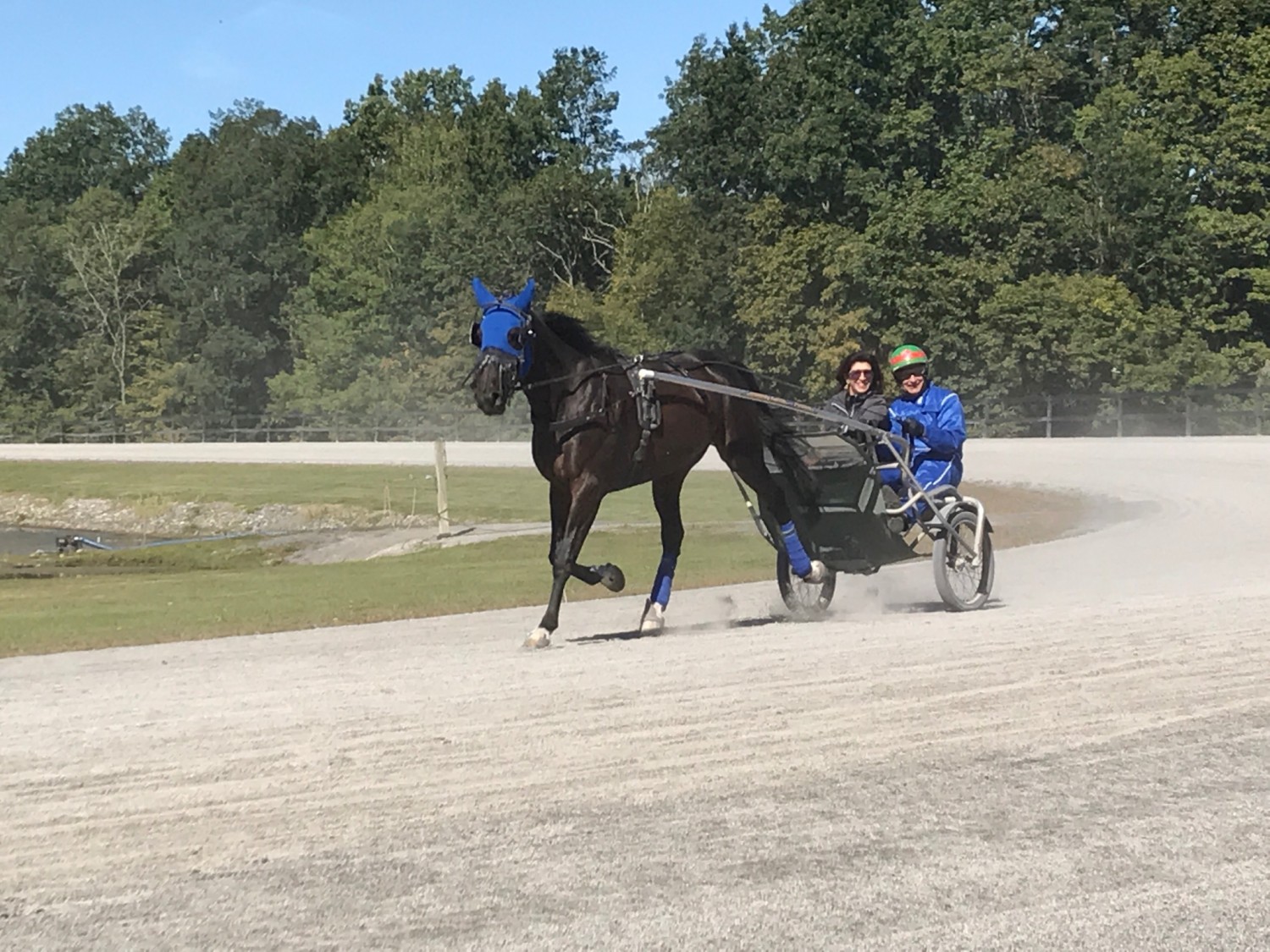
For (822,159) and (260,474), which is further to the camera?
(822,159)

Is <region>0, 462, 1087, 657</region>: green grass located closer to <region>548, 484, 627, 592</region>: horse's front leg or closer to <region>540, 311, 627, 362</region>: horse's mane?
<region>548, 484, 627, 592</region>: horse's front leg

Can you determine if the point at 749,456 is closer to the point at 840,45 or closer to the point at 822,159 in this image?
the point at 822,159

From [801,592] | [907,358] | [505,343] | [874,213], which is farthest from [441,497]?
[874,213]

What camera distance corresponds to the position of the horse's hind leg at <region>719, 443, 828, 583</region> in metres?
10.9

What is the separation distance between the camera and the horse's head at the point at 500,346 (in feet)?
30.6

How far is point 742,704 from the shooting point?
24.4 feet

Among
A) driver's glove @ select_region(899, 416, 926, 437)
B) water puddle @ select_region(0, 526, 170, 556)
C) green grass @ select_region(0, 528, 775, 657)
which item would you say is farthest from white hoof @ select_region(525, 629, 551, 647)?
water puddle @ select_region(0, 526, 170, 556)

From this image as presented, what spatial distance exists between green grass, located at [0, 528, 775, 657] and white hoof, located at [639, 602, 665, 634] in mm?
3704

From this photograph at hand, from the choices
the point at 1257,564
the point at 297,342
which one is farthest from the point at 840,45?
the point at 1257,564

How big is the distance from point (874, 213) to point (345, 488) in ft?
81.0

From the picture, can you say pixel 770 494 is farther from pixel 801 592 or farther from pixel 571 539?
pixel 571 539

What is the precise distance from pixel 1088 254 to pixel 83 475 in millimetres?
32120

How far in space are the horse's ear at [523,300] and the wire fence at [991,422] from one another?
684 inches

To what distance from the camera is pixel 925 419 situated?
36.6 ft
